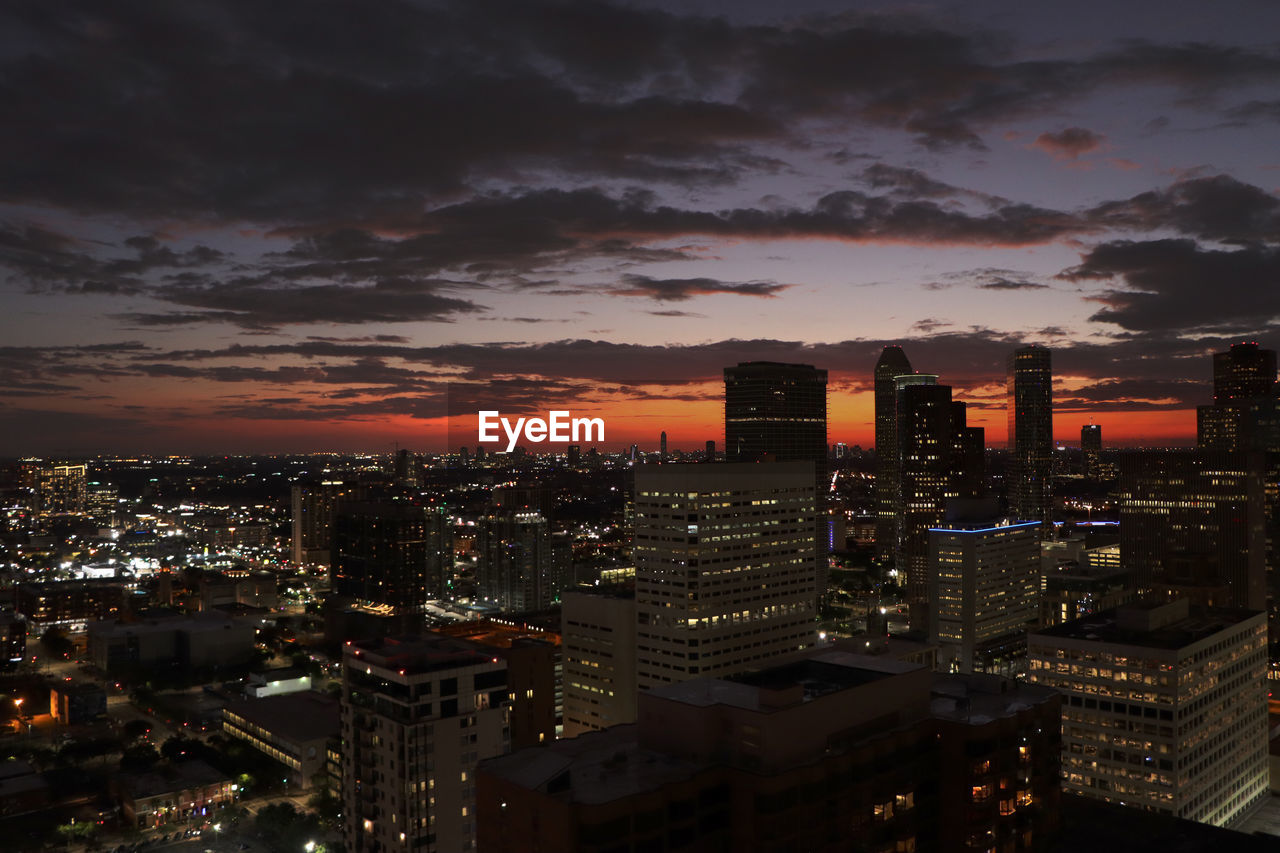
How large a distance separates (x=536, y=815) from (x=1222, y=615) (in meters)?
51.5

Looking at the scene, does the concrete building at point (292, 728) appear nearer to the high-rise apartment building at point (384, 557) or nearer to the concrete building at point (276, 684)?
the concrete building at point (276, 684)

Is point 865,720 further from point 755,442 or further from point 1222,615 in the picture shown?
point 755,442

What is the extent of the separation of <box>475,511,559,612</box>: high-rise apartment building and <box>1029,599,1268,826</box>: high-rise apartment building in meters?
77.3

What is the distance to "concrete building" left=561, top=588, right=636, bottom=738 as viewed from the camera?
6125cm

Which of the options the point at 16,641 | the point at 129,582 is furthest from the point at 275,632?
the point at 129,582

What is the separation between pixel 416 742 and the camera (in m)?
37.9

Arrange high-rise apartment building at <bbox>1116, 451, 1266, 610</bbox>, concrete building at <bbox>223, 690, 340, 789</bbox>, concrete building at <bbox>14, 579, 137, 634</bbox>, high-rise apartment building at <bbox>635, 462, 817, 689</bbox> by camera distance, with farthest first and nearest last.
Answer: concrete building at <bbox>14, 579, 137, 634</bbox>
high-rise apartment building at <bbox>1116, 451, 1266, 610</bbox>
concrete building at <bbox>223, 690, 340, 789</bbox>
high-rise apartment building at <bbox>635, 462, 817, 689</bbox>

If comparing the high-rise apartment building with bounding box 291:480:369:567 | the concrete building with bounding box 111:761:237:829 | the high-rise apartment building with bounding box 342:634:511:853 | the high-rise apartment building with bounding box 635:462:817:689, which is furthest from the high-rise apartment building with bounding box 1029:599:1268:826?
the high-rise apartment building with bounding box 291:480:369:567

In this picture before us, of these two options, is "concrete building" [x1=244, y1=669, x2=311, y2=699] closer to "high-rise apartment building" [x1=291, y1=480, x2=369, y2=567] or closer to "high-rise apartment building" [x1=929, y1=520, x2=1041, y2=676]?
"high-rise apartment building" [x1=929, y1=520, x2=1041, y2=676]

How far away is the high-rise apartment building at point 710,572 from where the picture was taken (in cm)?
5847

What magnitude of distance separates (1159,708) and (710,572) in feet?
85.1

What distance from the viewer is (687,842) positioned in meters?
20.5

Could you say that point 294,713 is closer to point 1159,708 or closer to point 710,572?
point 710,572

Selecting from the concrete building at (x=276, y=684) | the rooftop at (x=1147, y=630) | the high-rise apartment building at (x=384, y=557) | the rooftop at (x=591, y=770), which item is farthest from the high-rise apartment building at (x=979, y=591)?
the rooftop at (x=591, y=770)
